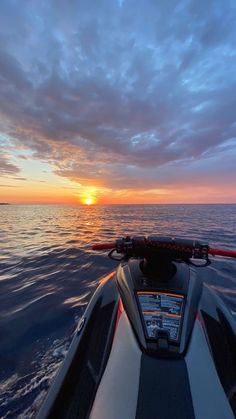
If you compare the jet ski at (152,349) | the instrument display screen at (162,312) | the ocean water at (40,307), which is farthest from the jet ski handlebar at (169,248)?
the ocean water at (40,307)

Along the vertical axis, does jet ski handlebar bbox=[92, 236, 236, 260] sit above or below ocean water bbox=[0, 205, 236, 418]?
above

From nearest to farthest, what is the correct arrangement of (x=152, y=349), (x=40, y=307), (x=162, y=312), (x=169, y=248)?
1. (x=152, y=349)
2. (x=162, y=312)
3. (x=169, y=248)
4. (x=40, y=307)

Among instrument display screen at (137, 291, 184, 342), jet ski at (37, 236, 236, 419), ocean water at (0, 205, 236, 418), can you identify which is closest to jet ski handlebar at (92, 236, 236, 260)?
jet ski at (37, 236, 236, 419)

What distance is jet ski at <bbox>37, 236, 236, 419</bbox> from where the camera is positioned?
45.4 inches

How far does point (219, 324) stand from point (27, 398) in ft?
6.57

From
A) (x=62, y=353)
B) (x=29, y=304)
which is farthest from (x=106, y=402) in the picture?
(x=29, y=304)

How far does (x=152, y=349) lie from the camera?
1.42 metres

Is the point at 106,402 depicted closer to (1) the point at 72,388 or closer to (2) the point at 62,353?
(1) the point at 72,388

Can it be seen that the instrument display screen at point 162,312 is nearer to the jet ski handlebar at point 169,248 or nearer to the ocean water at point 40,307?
the jet ski handlebar at point 169,248

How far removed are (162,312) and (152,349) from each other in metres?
0.32

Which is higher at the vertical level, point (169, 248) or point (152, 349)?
point (169, 248)

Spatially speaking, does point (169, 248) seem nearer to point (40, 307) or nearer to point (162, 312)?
point (162, 312)

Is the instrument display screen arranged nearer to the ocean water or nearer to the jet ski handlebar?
the jet ski handlebar

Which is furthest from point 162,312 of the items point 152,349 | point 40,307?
point 40,307
